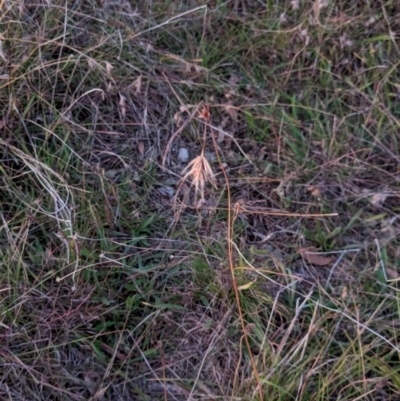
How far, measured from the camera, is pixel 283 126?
7.29 ft

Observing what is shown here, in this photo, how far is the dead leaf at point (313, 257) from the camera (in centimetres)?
201

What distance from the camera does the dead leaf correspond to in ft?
6.59

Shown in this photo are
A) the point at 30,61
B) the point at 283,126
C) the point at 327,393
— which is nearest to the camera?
the point at 327,393

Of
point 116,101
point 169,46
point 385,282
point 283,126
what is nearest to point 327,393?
point 385,282

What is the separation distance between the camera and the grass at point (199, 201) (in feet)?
5.89

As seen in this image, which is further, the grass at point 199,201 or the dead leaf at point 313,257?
the dead leaf at point 313,257

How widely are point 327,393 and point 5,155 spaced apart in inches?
45.2

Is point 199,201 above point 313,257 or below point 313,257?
above

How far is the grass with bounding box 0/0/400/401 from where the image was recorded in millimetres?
1796

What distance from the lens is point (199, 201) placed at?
6.61 ft

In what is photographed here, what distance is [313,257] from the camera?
2.02 m

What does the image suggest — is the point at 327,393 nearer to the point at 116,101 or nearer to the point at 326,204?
the point at 326,204

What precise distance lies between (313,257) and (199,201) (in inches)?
15.1

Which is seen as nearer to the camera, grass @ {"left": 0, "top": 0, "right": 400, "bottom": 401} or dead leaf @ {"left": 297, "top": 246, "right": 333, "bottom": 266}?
grass @ {"left": 0, "top": 0, "right": 400, "bottom": 401}
